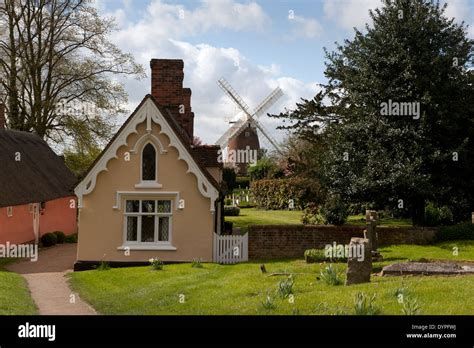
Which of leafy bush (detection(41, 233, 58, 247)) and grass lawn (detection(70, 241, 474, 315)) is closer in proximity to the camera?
grass lawn (detection(70, 241, 474, 315))

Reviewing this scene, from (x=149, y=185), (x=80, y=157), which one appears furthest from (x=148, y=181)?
(x=80, y=157)

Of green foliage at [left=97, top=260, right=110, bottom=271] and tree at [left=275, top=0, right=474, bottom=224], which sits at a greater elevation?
tree at [left=275, top=0, right=474, bottom=224]

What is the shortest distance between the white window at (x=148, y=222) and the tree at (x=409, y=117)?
957 cm

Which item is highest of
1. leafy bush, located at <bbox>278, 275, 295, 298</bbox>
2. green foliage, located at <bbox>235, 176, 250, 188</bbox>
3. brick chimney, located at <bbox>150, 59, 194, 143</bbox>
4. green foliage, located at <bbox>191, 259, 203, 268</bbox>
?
brick chimney, located at <bbox>150, 59, 194, 143</bbox>

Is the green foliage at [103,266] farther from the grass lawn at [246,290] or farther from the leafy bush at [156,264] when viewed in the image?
the leafy bush at [156,264]

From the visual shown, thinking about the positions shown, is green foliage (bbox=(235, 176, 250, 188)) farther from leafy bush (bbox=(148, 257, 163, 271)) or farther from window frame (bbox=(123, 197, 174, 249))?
leafy bush (bbox=(148, 257, 163, 271))

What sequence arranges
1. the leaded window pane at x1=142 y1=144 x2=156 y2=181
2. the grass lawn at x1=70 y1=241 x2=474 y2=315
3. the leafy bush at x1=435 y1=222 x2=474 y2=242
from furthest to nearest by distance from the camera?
the leafy bush at x1=435 y1=222 x2=474 y2=242 < the leaded window pane at x1=142 y1=144 x2=156 y2=181 < the grass lawn at x1=70 y1=241 x2=474 y2=315

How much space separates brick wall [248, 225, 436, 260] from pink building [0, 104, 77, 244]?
9508mm

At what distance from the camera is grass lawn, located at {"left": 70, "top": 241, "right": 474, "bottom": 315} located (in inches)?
498

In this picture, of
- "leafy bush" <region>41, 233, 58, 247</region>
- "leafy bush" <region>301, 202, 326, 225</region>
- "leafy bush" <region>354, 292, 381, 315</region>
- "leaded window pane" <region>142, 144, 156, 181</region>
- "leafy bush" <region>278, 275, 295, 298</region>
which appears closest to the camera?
"leafy bush" <region>354, 292, 381, 315</region>

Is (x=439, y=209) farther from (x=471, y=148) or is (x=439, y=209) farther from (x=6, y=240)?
(x=6, y=240)

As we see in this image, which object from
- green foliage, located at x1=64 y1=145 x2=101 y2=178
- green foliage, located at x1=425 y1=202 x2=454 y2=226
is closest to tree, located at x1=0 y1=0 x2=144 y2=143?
green foliage, located at x1=64 y1=145 x2=101 y2=178

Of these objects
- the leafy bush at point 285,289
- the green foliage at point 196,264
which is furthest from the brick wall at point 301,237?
the leafy bush at point 285,289
